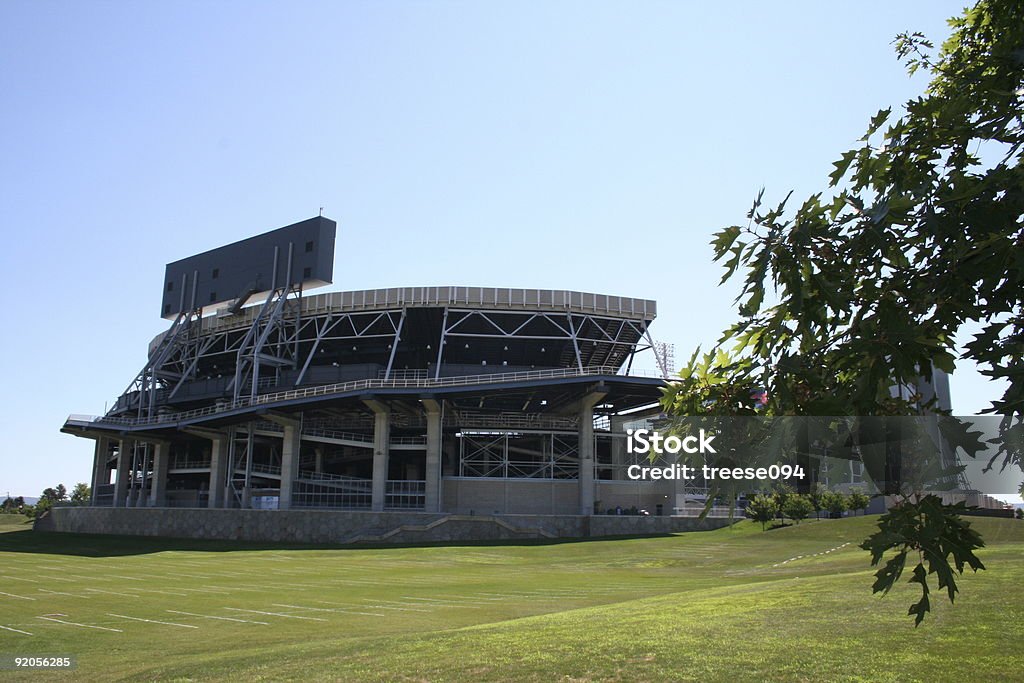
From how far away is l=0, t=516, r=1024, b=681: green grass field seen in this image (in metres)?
10.9

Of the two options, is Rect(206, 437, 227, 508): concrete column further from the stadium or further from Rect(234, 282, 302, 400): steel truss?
Rect(234, 282, 302, 400): steel truss

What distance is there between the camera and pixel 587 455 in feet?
213

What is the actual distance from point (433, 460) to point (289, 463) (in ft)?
41.4

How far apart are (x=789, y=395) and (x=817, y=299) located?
1.99 ft

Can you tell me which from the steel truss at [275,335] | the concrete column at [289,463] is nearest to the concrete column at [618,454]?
the concrete column at [289,463]

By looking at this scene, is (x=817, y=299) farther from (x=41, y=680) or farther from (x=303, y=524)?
(x=303, y=524)

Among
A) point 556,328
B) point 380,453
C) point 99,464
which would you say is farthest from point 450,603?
point 99,464

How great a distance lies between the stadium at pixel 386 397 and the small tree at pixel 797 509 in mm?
11548

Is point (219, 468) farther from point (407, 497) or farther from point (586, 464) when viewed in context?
point (586, 464)

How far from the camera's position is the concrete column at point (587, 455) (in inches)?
2518

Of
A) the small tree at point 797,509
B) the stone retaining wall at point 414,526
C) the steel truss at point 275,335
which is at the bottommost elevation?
→ the stone retaining wall at point 414,526

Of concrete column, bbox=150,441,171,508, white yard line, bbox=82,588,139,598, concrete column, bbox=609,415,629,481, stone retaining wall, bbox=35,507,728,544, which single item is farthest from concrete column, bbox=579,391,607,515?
concrete column, bbox=150,441,171,508

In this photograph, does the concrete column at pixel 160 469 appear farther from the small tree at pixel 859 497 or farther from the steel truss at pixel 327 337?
the small tree at pixel 859 497

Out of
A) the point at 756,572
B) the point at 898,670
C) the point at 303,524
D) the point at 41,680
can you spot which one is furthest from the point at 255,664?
the point at 303,524
